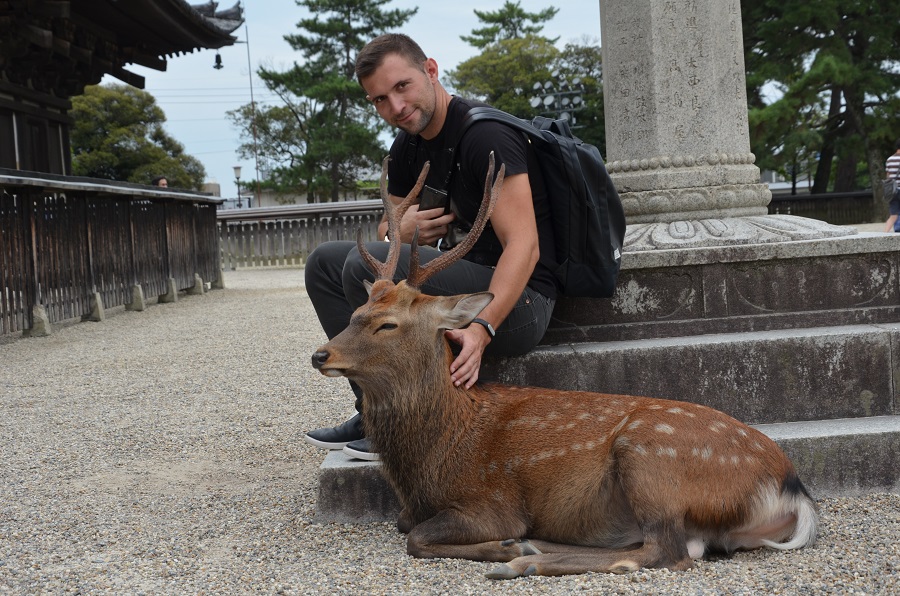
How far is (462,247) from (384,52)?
744 mm

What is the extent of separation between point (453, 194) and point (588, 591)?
1467 mm

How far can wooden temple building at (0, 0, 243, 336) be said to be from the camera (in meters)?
8.53

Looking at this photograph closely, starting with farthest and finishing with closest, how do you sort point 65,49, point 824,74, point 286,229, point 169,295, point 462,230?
point 286,229, point 824,74, point 169,295, point 65,49, point 462,230

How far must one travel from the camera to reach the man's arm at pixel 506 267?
2801mm

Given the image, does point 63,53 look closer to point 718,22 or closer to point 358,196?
point 718,22

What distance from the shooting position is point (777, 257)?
3557 mm

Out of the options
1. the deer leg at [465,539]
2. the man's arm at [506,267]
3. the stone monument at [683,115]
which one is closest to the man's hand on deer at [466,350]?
the man's arm at [506,267]

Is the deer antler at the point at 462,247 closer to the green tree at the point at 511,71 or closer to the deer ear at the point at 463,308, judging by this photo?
the deer ear at the point at 463,308

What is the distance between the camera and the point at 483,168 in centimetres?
301

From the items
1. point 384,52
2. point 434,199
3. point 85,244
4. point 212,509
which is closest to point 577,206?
point 434,199

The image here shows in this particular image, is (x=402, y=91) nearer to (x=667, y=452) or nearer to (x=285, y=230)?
(x=667, y=452)

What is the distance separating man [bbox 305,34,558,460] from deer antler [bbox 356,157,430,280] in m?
0.10

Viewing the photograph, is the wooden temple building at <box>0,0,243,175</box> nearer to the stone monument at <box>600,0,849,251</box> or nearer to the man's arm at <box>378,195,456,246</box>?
the stone monument at <box>600,0,849,251</box>

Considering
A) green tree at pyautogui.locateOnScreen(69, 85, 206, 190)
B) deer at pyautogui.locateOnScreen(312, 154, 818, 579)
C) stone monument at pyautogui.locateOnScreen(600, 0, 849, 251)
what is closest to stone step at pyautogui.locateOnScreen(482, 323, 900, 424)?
deer at pyautogui.locateOnScreen(312, 154, 818, 579)
